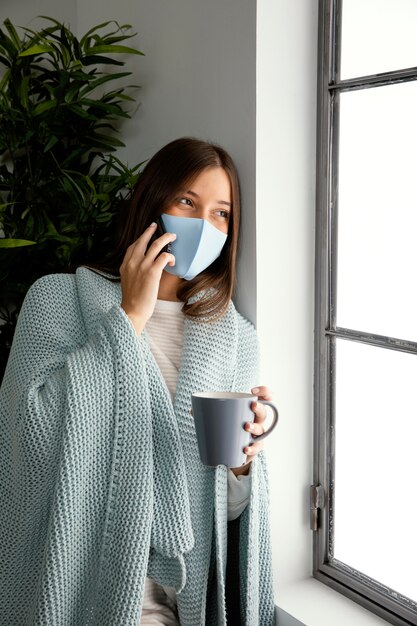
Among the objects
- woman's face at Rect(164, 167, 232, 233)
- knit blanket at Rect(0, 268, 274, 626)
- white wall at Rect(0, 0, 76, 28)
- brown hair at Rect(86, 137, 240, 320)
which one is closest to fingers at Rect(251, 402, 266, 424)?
knit blanket at Rect(0, 268, 274, 626)

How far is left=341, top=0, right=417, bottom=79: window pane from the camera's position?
114 centimetres

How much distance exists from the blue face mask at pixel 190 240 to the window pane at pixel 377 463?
13.0 inches

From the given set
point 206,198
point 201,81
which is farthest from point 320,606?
point 201,81

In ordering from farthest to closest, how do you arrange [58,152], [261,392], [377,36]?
1. [58,152]
2. [377,36]
3. [261,392]

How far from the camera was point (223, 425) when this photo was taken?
98 cm

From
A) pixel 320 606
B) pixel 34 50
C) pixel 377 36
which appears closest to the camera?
pixel 377 36

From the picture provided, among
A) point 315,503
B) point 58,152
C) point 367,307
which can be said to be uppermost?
point 58,152

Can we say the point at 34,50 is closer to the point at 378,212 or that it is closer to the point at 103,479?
the point at 378,212

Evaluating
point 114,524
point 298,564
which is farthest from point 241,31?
point 298,564

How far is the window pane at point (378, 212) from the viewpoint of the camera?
3.88 ft

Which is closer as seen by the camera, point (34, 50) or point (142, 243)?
point (142, 243)

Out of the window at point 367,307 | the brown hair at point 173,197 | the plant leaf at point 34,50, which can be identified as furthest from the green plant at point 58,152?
the window at point 367,307

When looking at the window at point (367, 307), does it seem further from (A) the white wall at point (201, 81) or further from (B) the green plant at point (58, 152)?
(B) the green plant at point (58, 152)

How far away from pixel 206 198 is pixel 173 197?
6cm
